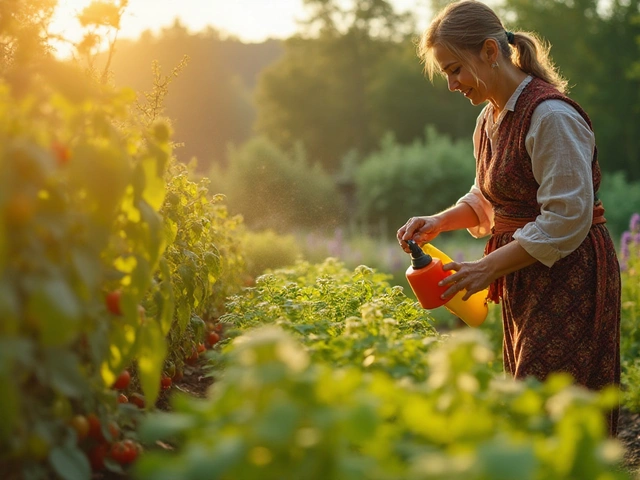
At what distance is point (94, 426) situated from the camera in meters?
1.70

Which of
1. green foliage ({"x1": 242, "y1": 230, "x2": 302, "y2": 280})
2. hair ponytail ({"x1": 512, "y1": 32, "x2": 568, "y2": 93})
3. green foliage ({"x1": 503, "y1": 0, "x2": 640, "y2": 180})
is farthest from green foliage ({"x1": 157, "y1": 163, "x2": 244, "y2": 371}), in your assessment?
green foliage ({"x1": 503, "y1": 0, "x2": 640, "y2": 180})

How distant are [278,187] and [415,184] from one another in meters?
4.30

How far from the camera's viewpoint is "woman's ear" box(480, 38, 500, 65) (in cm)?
258

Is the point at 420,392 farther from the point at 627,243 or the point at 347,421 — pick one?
the point at 627,243

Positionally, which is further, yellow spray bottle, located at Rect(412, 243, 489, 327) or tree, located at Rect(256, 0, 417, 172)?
tree, located at Rect(256, 0, 417, 172)

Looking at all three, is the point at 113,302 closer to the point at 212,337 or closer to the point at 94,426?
the point at 94,426

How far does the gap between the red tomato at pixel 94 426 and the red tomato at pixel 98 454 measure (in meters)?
0.04

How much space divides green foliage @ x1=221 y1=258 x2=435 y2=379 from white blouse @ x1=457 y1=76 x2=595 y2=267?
1.68ft

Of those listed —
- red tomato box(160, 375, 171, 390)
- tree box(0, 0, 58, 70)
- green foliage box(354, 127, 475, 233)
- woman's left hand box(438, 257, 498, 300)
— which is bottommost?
green foliage box(354, 127, 475, 233)

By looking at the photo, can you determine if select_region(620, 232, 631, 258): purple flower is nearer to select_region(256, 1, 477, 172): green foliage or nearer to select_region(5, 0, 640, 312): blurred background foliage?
select_region(5, 0, 640, 312): blurred background foliage

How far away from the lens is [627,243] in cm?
573

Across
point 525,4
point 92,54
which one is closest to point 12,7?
point 92,54

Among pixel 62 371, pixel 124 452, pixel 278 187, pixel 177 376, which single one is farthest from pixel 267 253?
pixel 278 187

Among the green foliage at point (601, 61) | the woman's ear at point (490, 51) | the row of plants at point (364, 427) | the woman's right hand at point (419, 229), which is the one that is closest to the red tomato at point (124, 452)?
the row of plants at point (364, 427)
